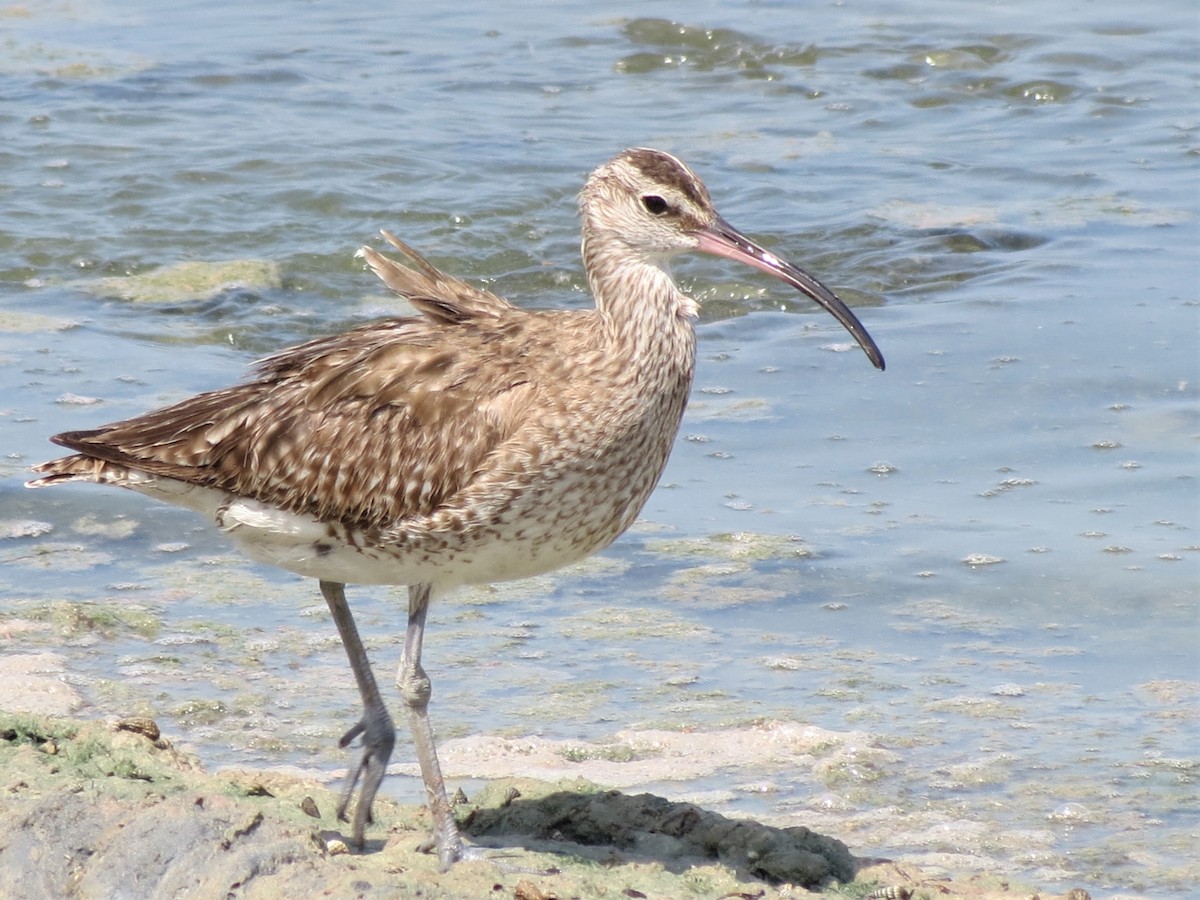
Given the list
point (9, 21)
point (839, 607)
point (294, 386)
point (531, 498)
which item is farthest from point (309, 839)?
point (9, 21)

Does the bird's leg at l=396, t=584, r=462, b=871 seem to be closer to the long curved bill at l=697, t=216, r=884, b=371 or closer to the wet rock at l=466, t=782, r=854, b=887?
the wet rock at l=466, t=782, r=854, b=887

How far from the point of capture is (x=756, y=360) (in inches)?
400

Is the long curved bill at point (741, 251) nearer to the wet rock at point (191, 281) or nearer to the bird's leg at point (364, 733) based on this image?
the bird's leg at point (364, 733)

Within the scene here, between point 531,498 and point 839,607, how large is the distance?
2.47m

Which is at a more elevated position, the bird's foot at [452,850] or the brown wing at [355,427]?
the brown wing at [355,427]

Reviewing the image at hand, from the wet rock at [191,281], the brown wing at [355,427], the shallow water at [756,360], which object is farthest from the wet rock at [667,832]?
the wet rock at [191,281]

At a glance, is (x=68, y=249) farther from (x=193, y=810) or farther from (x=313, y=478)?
(x=193, y=810)

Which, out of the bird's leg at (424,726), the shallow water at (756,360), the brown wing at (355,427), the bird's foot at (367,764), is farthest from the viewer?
the shallow water at (756,360)

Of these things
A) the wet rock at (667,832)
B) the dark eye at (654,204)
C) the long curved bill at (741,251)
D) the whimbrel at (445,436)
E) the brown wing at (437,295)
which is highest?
the dark eye at (654,204)

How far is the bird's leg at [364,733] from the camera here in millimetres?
5250

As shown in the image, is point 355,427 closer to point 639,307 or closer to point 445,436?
point 445,436

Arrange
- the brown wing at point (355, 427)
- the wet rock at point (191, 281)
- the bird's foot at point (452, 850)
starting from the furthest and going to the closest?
the wet rock at point (191, 281)
the brown wing at point (355, 427)
the bird's foot at point (452, 850)

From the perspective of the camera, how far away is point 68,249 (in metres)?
11.9

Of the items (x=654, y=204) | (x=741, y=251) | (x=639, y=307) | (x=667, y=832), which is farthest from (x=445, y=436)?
(x=667, y=832)
